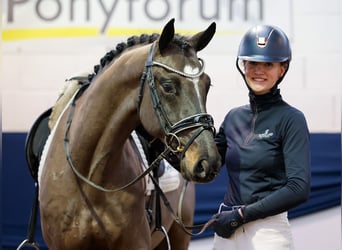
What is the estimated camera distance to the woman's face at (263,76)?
178 centimetres

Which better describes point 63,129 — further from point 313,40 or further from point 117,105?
point 313,40

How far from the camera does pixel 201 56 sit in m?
3.54

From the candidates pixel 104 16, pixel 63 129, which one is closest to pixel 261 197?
pixel 63 129

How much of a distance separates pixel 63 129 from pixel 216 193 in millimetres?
1584

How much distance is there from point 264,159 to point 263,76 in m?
0.25

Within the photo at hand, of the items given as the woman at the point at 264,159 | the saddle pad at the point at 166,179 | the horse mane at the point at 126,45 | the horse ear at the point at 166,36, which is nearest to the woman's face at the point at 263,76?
the woman at the point at 264,159

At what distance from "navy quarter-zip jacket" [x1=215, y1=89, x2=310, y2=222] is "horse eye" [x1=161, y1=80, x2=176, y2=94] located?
0.23 meters

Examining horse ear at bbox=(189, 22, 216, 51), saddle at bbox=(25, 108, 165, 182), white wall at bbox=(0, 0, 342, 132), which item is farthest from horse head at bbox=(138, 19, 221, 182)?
white wall at bbox=(0, 0, 342, 132)

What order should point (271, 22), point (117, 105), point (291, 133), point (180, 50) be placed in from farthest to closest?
1. point (271, 22)
2. point (117, 105)
3. point (180, 50)
4. point (291, 133)

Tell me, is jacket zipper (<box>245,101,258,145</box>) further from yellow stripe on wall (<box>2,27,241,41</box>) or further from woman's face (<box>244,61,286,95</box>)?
yellow stripe on wall (<box>2,27,241,41</box>)

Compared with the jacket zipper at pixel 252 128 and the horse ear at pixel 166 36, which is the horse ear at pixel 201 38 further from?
the jacket zipper at pixel 252 128

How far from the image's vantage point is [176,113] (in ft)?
5.77

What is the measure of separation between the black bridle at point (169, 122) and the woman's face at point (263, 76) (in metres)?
0.15

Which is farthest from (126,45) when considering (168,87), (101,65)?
(168,87)
